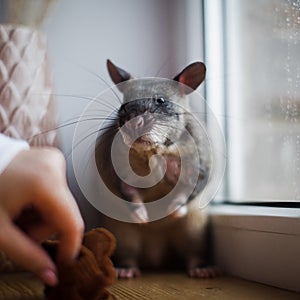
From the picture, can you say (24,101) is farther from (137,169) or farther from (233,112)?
(233,112)

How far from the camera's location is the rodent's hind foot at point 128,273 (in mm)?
1148

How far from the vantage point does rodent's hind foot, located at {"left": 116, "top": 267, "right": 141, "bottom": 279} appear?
1148 millimetres

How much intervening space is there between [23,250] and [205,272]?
0.66 meters

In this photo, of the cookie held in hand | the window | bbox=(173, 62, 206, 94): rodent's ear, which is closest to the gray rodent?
bbox=(173, 62, 206, 94): rodent's ear

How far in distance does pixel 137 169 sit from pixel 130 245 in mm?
184

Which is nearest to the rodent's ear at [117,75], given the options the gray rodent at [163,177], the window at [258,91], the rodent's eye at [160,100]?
the gray rodent at [163,177]

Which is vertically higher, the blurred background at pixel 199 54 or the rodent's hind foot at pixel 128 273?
the blurred background at pixel 199 54

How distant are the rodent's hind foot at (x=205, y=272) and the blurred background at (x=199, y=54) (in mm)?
192

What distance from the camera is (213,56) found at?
4.69ft

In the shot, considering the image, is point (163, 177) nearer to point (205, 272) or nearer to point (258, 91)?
point (205, 272)

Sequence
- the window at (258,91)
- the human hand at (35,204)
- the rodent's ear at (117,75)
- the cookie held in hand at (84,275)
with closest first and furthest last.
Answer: the human hand at (35,204) < the cookie held in hand at (84,275) < the window at (258,91) < the rodent's ear at (117,75)

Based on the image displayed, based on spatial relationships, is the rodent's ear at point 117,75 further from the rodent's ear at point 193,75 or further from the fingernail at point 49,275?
the fingernail at point 49,275

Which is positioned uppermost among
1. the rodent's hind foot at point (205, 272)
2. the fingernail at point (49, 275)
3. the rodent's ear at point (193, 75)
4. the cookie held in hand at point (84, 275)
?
the rodent's ear at point (193, 75)

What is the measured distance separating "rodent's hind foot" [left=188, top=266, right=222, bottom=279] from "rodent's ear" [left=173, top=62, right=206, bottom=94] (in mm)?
406
